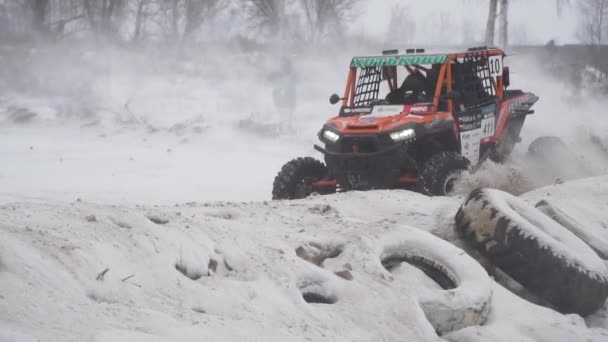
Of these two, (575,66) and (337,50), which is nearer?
(575,66)

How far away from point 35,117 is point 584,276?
58.7 ft

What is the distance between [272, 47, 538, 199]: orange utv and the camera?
7.50 metres

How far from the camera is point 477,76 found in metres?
8.90

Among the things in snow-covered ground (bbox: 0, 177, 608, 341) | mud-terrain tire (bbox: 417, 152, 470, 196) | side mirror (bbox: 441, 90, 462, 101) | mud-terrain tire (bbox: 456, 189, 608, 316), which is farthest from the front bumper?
snow-covered ground (bbox: 0, 177, 608, 341)

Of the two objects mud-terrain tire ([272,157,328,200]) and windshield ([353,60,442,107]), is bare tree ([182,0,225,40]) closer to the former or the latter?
windshield ([353,60,442,107])

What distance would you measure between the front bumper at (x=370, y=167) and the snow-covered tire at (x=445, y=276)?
240 centimetres

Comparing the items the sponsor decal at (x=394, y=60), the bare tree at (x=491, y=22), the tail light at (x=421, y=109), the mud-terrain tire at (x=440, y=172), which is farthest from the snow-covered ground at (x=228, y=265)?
the bare tree at (x=491, y=22)

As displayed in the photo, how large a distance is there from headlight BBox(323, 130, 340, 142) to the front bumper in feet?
0.50

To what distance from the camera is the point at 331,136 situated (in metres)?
7.71

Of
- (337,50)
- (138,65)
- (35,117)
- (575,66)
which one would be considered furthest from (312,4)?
(35,117)

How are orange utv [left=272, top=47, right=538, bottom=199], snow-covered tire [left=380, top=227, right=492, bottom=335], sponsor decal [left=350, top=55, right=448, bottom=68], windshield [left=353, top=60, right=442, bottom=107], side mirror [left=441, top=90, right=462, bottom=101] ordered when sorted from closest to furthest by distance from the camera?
snow-covered tire [left=380, top=227, right=492, bottom=335]
orange utv [left=272, top=47, right=538, bottom=199]
side mirror [left=441, top=90, right=462, bottom=101]
sponsor decal [left=350, top=55, right=448, bottom=68]
windshield [left=353, top=60, right=442, bottom=107]

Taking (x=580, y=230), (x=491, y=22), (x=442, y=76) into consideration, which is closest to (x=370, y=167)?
(x=442, y=76)

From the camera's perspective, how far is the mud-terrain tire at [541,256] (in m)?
4.87

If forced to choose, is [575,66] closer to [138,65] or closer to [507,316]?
[138,65]
